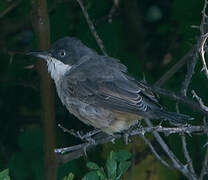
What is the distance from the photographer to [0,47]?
19.7ft

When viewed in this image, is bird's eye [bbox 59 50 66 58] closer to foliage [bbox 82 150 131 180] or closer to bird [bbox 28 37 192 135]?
bird [bbox 28 37 192 135]

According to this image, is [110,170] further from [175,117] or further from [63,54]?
[63,54]

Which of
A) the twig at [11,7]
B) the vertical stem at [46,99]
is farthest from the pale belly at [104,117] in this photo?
the twig at [11,7]

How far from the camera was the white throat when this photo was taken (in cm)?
510

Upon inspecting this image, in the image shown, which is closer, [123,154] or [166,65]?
[123,154]

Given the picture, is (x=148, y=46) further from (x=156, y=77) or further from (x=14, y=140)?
(x=14, y=140)

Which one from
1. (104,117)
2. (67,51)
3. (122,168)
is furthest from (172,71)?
(122,168)

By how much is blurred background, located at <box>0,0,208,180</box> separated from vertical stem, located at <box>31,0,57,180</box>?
0.23 ft

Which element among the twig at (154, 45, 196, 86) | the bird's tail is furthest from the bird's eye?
the bird's tail

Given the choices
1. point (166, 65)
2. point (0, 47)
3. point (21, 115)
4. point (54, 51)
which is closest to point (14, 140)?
point (21, 115)

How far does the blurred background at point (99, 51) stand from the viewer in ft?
16.6

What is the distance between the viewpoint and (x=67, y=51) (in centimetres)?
532

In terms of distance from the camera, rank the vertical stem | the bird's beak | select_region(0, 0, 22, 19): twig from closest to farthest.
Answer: the vertical stem < the bird's beak < select_region(0, 0, 22, 19): twig

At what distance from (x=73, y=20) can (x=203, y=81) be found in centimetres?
160
